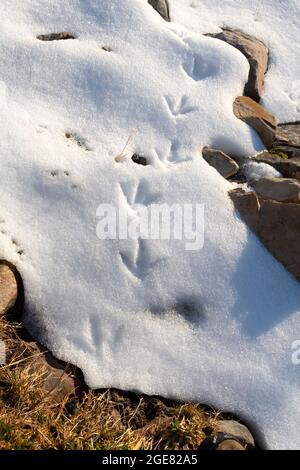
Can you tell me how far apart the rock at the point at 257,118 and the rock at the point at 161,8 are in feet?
3.59

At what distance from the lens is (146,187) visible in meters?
3.79

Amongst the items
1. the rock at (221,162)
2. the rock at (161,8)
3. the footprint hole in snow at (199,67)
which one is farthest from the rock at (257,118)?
the rock at (161,8)

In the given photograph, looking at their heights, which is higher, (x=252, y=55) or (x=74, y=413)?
(x=252, y=55)

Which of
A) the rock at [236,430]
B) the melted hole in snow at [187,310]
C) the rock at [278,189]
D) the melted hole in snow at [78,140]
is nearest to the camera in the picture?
the rock at [236,430]

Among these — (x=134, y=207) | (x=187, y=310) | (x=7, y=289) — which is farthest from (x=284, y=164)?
(x=7, y=289)

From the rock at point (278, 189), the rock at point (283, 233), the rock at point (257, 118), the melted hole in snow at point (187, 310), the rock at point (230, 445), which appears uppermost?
the rock at point (257, 118)

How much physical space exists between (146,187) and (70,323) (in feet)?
3.53

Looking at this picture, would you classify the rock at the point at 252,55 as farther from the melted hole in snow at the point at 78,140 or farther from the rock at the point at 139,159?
the melted hole in snow at the point at 78,140

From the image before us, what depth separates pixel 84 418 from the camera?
308 centimetres

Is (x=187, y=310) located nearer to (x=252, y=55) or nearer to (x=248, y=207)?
(x=248, y=207)

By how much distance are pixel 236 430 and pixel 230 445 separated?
0.59 feet

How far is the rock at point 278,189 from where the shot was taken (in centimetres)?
373

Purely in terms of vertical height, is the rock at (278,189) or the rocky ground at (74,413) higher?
the rock at (278,189)

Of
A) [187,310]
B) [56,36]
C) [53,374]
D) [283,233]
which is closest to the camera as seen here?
[53,374]
